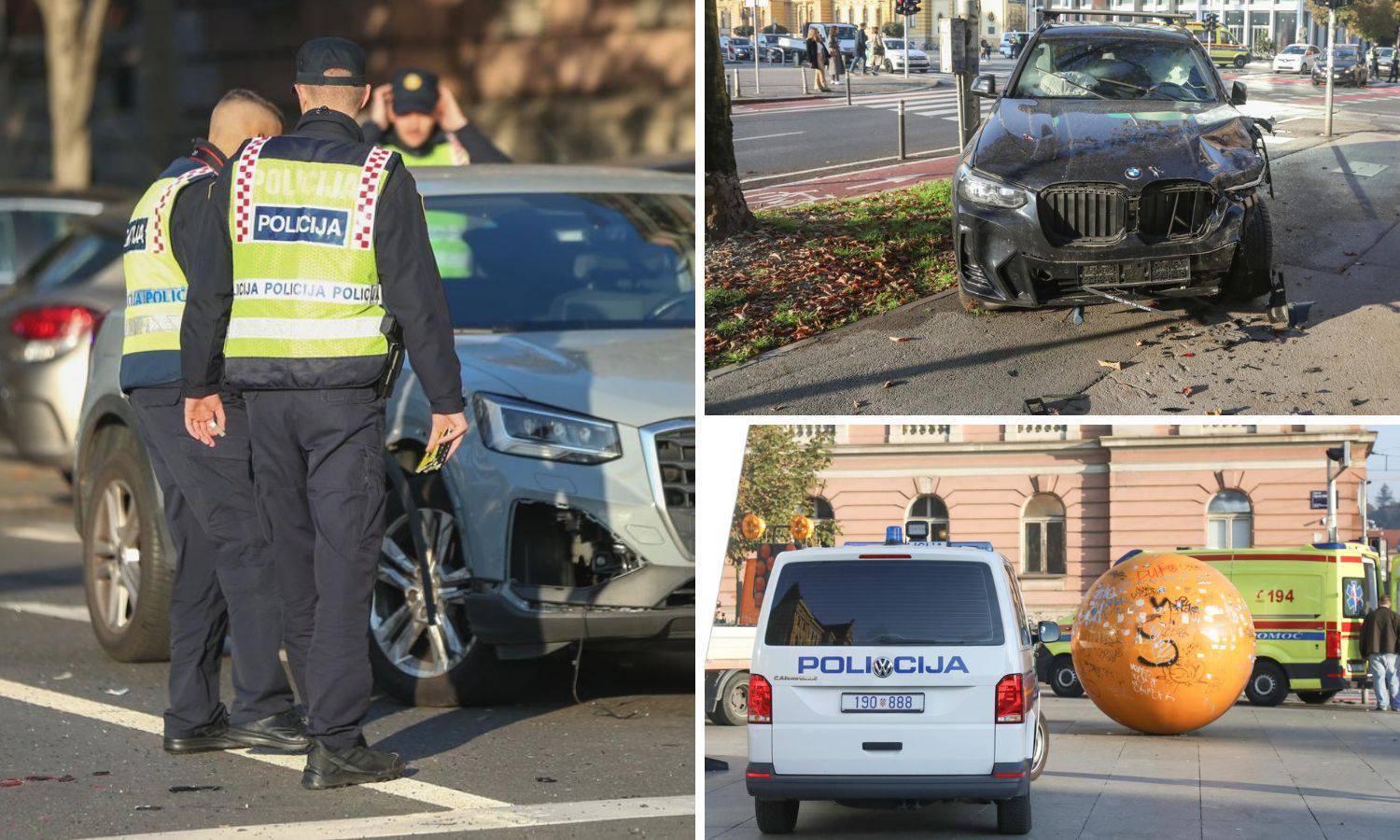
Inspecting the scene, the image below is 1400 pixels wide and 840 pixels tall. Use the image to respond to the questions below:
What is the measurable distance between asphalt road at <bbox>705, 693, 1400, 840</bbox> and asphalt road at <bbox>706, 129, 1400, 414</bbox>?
1352mm

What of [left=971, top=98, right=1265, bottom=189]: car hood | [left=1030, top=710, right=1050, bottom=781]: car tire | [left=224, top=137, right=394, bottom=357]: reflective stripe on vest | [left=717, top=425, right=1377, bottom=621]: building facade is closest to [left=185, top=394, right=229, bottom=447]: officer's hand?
[left=224, top=137, right=394, bottom=357]: reflective stripe on vest

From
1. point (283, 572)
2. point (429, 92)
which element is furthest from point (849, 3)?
point (429, 92)

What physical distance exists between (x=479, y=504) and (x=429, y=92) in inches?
406

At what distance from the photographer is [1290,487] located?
9391 mm

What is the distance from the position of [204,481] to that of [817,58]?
3.98 meters

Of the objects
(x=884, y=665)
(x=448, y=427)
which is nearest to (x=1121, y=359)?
(x=884, y=665)

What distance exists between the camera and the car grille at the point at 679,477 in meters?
5.81

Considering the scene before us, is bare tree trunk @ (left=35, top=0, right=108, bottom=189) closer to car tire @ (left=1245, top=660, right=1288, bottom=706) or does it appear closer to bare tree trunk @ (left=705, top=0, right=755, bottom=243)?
car tire @ (left=1245, top=660, right=1288, bottom=706)

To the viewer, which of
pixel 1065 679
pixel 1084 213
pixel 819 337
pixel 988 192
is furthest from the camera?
pixel 1065 679

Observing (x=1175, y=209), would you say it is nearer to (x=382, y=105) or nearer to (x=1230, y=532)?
(x=1230, y=532)

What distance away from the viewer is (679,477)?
5.84 m

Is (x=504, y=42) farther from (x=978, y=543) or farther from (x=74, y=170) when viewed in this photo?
(x=978, y=543)

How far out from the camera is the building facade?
6199 mm

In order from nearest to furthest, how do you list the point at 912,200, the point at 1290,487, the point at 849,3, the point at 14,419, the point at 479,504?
the point at 479,504
the point at 849,3
the point at 912,200
the point at 1290,487
the point at 14,419
